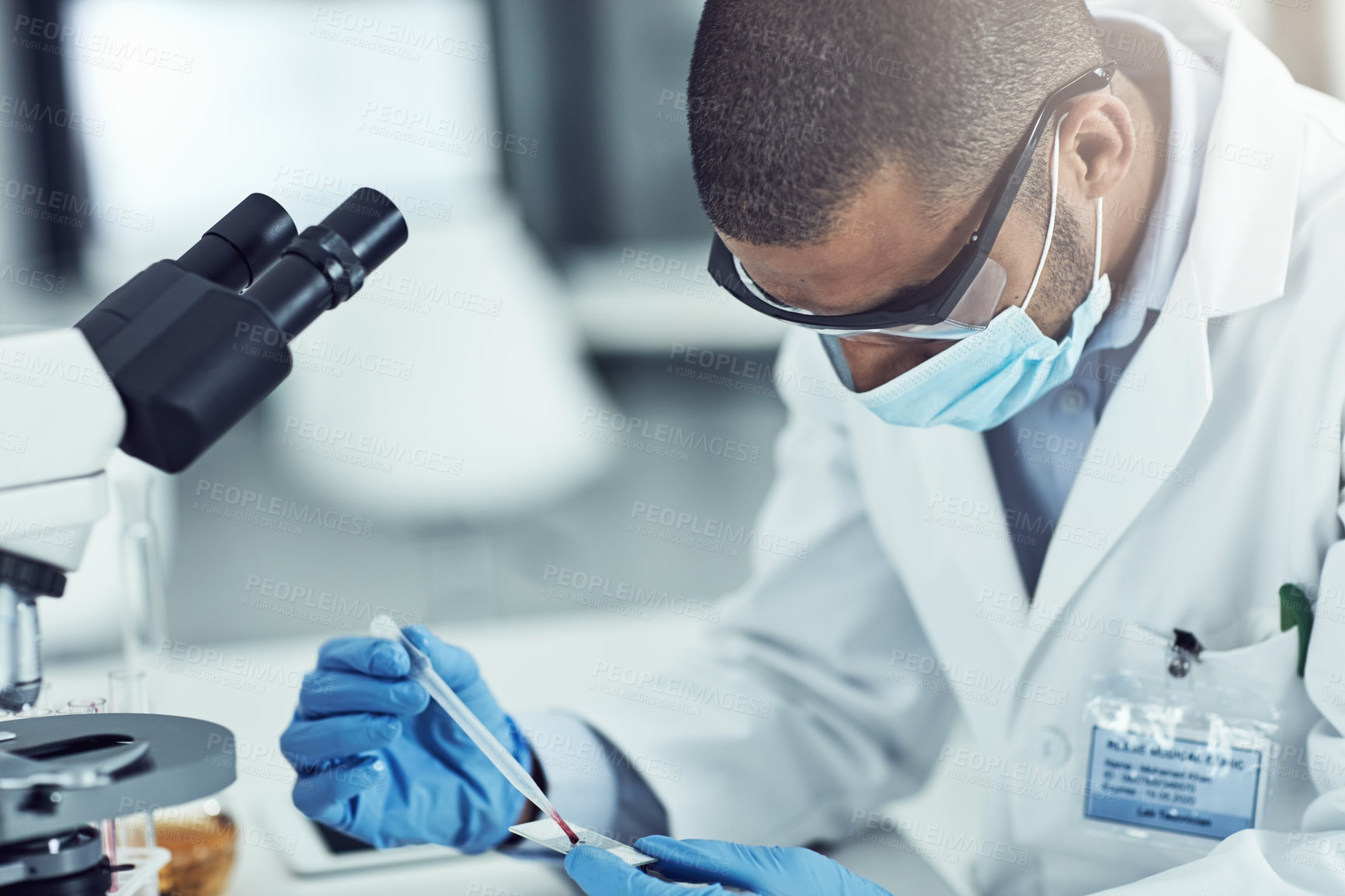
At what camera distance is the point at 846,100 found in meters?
0.89

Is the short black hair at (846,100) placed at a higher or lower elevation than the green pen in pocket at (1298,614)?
higher

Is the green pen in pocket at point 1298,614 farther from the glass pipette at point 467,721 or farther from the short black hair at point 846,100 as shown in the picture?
the glass pipette at point 467,721

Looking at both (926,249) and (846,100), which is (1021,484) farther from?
(846,100)

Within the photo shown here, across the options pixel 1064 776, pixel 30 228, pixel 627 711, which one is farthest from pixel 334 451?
pixel 1064 776

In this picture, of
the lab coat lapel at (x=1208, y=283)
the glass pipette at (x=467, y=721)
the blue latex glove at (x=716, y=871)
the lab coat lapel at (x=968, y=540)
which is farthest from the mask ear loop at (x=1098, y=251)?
the glass pipette at (x=467, y=721)

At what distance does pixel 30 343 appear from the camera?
632mm

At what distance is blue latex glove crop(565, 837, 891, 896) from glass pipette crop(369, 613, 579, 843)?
3.4 inches

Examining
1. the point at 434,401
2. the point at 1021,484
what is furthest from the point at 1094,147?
the point at 434,401

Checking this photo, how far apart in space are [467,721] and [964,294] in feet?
2.12

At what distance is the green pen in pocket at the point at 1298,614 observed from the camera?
1.09m

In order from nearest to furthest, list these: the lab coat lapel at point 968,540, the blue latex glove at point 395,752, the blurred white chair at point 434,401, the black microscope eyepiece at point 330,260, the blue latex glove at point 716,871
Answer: the black microscope eyepiece at point 330,260
the blue latex glove at point 716,871
the blue latex glove at point 395,752
the lab coat lapel at point 968,540
the blurred white chair at point 434,401

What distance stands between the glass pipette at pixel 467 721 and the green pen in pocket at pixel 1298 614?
788 millimetres

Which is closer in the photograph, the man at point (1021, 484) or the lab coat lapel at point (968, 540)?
the man at point (1021, 484)

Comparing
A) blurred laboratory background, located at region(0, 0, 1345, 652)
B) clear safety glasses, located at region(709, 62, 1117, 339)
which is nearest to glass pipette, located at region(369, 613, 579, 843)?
clear safety glasses, located at region(709, 62, 1117, 339)
